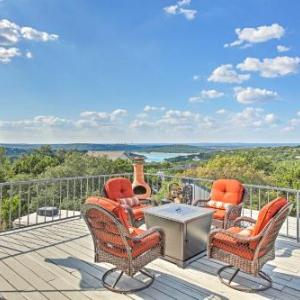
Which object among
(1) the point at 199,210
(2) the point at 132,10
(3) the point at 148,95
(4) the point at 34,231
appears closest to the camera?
(1) the point at 199,210

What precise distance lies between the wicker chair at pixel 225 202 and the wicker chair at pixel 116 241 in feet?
5.89

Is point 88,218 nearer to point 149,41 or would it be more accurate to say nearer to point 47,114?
point 149,41

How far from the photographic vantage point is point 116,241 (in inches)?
124

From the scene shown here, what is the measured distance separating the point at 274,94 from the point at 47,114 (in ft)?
57.3

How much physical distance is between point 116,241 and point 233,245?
129cm

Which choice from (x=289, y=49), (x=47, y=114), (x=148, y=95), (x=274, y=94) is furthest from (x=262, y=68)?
(x=47, y=114)

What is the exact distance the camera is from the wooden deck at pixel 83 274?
3.20 metres

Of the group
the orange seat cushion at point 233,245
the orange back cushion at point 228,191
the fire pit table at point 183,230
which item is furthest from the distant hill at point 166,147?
the orange seat cushion at point 233,245

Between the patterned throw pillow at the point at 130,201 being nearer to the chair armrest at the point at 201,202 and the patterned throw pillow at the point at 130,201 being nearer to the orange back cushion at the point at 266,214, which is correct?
the chair armrest at the point at 201,202

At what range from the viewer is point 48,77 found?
17.8m

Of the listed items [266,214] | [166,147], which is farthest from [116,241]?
[166,147]

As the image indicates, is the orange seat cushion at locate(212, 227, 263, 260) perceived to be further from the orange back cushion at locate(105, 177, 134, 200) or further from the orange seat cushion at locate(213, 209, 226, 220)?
the orange back cushion at locate(105, 177, 134, 200)

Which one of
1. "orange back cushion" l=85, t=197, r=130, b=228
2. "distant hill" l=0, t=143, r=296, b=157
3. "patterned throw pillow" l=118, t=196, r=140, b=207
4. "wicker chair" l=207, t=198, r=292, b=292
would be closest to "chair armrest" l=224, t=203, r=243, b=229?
"wicker chair" l=207, t=198, r=292, b=292

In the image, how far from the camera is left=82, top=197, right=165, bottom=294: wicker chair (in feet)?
10.1
